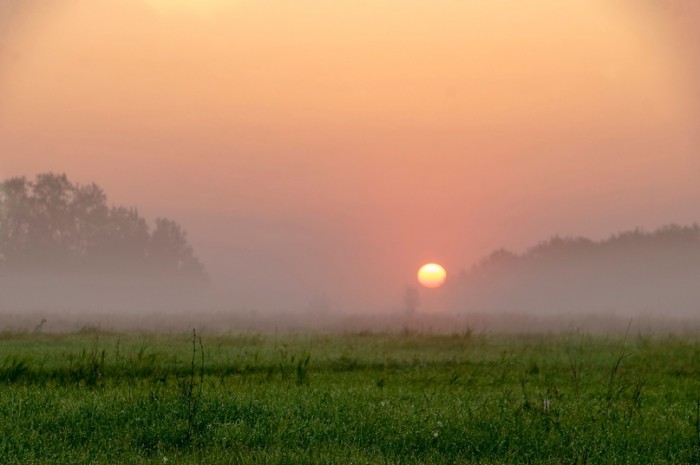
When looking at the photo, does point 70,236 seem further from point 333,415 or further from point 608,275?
point 608,275

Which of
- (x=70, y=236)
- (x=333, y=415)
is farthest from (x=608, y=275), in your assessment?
(x=333, y=415)

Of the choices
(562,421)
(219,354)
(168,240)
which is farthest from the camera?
(168,240)

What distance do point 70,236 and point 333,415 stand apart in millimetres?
98354

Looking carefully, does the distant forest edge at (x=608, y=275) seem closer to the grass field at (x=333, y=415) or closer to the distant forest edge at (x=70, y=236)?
the distant forest edge at (x=70, y=236)

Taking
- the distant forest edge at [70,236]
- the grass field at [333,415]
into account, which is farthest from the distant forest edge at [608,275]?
the grass field at [333,415]

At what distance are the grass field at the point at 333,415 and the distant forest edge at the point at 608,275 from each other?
109m

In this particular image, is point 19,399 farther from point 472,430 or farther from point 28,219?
point 28,219

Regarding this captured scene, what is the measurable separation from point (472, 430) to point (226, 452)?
13.8 ft

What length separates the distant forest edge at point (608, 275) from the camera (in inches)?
5522

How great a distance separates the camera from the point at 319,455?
1044cm

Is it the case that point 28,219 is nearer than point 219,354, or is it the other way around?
point 219,354

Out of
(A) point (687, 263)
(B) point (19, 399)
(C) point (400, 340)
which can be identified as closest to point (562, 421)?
(B) point (19, 399)

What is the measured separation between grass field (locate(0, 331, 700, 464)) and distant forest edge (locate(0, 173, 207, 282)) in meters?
83.1

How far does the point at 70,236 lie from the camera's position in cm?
10238
